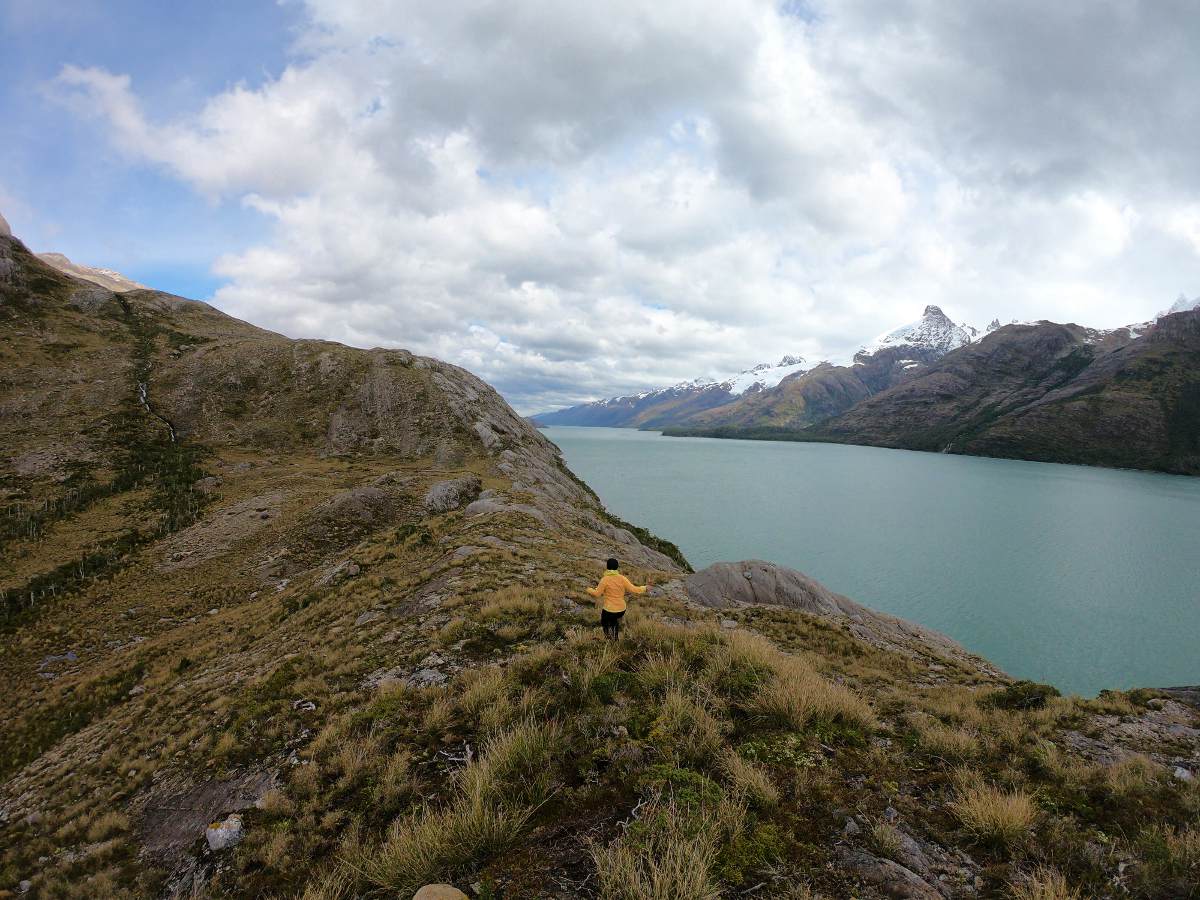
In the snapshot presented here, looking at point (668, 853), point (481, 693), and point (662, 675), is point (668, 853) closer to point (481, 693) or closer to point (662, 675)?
point (662, 675)

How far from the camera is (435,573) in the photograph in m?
18.3

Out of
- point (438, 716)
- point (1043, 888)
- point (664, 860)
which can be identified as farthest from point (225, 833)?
point (1043, 888)

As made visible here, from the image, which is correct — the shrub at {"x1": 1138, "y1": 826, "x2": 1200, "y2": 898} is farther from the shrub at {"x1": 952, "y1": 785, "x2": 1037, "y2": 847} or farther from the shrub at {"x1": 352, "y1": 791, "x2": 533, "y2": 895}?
the shrub at {"x1": 352, "y1": 791, "x2": 533, "y2": 895}

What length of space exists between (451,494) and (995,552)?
73.2 m

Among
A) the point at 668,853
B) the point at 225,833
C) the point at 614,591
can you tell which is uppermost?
the point at 614,591

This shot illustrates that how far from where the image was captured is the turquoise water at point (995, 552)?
1543 inches

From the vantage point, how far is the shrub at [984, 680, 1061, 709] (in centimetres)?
1049

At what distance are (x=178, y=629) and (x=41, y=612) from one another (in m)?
7.79

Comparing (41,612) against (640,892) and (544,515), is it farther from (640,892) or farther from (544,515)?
(640,892)

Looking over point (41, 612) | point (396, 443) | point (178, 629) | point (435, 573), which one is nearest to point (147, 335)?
point (396, 443)

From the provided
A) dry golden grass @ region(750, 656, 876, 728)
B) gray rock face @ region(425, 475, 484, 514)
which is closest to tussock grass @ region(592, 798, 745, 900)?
dry golden grass @ region(750, 656, 876, 728)

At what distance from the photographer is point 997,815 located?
5840 millimetres

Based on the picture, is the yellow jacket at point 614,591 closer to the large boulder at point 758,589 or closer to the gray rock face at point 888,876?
the gray rock face at point 888,876

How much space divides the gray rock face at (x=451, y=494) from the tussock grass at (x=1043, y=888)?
35.5 meters
